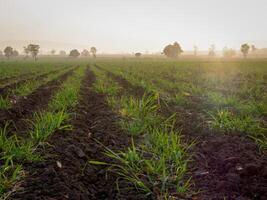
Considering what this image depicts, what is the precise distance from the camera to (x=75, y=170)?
407 centimetres

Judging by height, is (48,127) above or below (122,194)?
above

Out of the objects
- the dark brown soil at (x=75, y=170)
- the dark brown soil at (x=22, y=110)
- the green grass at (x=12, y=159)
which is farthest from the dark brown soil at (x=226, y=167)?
the dark brown soil at (x=22, y=110)

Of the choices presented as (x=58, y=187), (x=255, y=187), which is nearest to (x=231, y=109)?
(x=255, y=187)

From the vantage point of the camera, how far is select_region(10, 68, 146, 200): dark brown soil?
11.0 ft

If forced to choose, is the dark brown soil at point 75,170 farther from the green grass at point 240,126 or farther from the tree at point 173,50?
the tree at point 173,50

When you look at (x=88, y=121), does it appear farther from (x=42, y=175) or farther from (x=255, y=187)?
(x=255, y=187)

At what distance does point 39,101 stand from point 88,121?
12.2 ft

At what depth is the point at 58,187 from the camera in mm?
3430

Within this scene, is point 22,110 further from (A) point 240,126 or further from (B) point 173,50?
(B) point 173,50

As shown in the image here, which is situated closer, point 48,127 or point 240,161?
point 240,161

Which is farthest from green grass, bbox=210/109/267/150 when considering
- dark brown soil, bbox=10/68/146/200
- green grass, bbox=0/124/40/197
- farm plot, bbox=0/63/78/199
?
green grass, bbox=0/124/40/197

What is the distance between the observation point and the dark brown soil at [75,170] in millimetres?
3361

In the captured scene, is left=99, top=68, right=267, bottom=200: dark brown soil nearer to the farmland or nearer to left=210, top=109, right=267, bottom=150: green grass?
the farmland

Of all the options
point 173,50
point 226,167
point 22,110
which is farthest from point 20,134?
point 173,50
